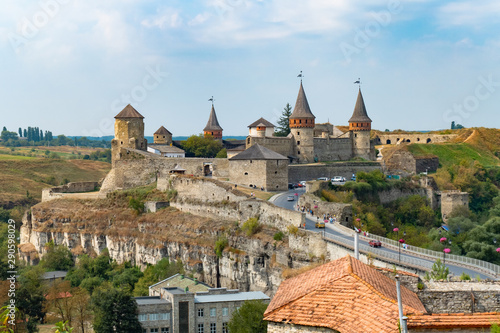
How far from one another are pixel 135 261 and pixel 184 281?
1237 centimetres

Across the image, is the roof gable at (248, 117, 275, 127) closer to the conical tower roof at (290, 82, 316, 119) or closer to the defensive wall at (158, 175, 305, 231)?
the conical tower roof at (290, 82, 316, 119)

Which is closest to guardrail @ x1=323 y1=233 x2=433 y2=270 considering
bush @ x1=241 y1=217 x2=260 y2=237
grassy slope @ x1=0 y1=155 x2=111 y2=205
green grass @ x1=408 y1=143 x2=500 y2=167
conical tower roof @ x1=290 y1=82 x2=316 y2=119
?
bush @ x1=241 y1=217 x2=260 y2=237

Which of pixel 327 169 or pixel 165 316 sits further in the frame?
pixel 327 169

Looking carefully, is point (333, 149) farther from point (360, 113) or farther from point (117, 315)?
point (117, 315)

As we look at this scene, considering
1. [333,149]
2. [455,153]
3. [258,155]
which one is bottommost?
[258,155]

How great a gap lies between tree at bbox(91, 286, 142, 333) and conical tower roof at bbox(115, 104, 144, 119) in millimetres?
29765

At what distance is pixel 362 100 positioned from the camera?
79.3 m

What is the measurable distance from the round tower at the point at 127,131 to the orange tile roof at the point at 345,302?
54.3m

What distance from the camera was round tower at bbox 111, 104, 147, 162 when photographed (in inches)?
2744

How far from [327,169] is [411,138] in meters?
38.7

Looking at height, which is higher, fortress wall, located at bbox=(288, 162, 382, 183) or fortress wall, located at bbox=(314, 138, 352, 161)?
fortress wall, located at bbox=(314, 138, 352, 161)

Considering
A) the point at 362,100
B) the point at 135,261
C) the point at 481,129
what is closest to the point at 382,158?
the point at 362,100

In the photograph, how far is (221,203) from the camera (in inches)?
2203

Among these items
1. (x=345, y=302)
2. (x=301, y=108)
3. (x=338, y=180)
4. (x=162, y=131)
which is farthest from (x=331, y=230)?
(x=162, y=131)
